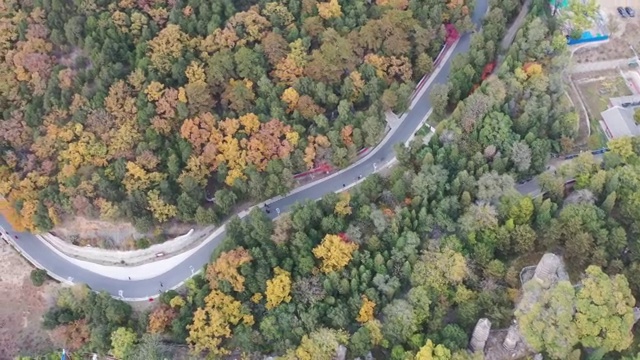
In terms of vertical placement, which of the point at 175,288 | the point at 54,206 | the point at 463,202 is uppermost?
the point at 463,202

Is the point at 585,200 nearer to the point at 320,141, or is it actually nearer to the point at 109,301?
the point at 320,141

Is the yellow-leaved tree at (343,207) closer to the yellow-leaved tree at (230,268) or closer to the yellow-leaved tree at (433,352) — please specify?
the yellow-leaved tree at (230,268)

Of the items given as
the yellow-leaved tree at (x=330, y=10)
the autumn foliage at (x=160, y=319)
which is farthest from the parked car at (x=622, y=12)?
the autumn foliage at (x=160, y=319)

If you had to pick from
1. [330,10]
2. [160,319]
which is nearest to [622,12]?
[330,10]

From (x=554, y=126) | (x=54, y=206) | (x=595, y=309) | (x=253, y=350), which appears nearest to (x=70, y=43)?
(x=54, y=206)

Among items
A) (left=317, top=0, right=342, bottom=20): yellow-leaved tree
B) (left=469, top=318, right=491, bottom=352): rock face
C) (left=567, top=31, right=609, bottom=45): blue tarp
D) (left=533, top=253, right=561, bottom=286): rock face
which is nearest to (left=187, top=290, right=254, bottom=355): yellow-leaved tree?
(left=469, top=318, right=491, bottom=352): rock face

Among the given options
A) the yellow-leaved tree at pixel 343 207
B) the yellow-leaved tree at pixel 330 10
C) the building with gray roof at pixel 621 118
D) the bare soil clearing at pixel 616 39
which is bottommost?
the yellow-leaved tree at pixel 343 207

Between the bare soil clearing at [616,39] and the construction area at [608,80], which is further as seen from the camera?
the bare soil clearing at [616,39]

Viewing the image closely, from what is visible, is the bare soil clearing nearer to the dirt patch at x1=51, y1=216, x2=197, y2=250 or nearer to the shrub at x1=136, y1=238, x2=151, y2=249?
the dirt patch at x1=51, y1=216, x2=197, y2=250
